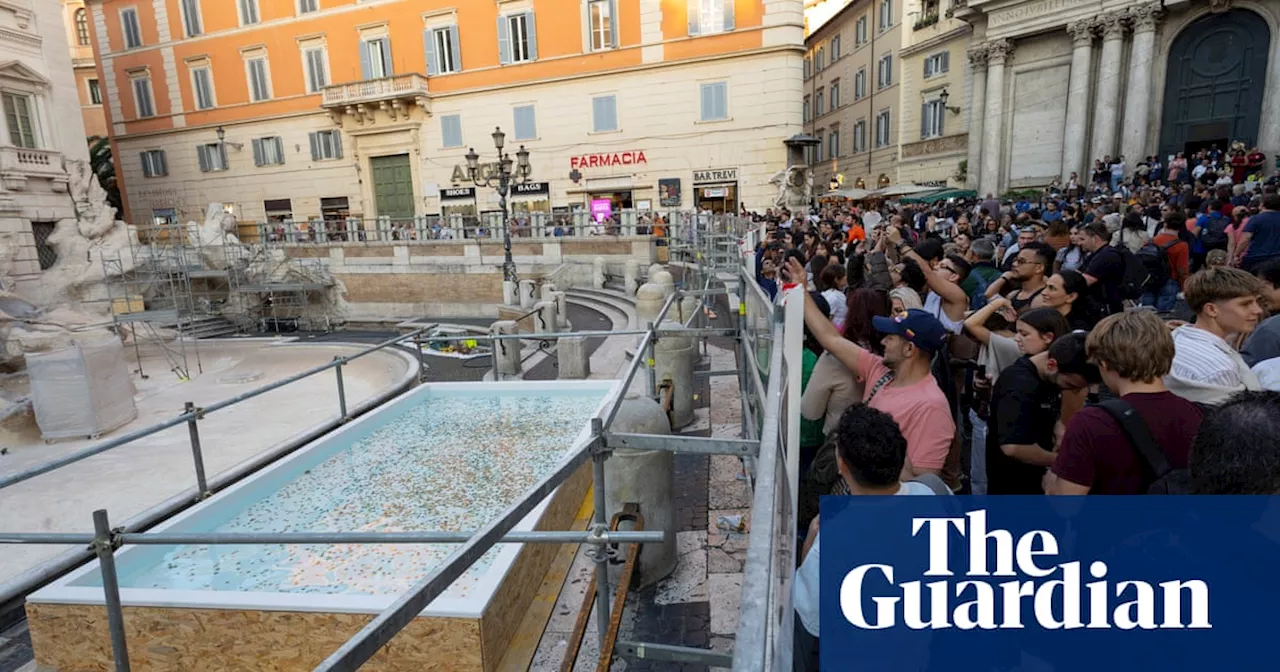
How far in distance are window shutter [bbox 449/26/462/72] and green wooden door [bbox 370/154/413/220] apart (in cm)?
497

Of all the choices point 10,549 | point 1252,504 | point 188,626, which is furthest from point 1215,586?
point 10,549

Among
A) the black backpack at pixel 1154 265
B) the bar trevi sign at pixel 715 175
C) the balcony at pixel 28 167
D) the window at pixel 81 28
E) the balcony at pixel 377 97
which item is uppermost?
the window at pixel 81 28

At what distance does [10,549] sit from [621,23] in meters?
26.1

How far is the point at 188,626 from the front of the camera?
3629 millimetres

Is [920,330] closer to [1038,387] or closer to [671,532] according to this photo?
[1038,387]

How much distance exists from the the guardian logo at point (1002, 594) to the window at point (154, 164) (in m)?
43.7

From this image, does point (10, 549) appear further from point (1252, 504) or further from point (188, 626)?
point (1252, 504)

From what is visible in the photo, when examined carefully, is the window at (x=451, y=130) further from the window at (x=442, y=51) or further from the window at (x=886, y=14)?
the window at (x=886, y=14)

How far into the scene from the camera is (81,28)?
40.8 metres

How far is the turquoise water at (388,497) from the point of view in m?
4.13

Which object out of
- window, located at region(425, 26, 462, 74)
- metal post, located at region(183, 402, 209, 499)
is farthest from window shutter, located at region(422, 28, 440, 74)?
metal post, located at region(183, 402, 209, 499)

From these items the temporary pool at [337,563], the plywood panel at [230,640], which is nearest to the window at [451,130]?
the temporary pool at [337,563]

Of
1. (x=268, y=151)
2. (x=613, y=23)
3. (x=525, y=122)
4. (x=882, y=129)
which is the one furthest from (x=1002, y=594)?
(x=268, y=151)

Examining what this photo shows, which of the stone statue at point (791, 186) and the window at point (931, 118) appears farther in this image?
the window at point (931, 118)
